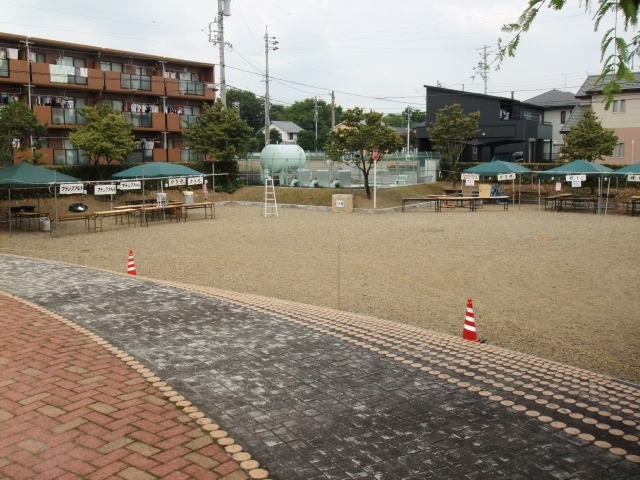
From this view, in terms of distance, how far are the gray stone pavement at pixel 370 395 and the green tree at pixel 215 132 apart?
26.9 metres

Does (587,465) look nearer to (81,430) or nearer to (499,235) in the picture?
(81,430)

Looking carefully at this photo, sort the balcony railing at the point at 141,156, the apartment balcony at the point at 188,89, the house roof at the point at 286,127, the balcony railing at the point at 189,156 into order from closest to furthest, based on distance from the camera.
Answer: the balcony railing at the point at 141,156 → the apartment balcony at the point at 188,89 → the balcony railing at the point at 189,156 → the house roof at the point at 286,127

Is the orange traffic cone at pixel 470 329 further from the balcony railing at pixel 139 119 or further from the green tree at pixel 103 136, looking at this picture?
the balcony railing at pixel 139 119

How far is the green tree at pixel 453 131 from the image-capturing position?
38.4 metres

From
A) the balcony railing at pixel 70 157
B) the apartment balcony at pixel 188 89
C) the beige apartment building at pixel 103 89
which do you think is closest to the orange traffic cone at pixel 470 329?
the beige apartment building at pixel 103 89

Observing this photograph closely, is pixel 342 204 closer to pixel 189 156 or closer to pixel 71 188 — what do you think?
pixel 71 188

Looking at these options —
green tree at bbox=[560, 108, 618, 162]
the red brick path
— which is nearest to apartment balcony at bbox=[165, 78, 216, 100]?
green tree at bbox=[560, 108, 618, 162]

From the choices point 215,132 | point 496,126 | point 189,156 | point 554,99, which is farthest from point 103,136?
point 554,99

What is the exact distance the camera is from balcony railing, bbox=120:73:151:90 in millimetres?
36938

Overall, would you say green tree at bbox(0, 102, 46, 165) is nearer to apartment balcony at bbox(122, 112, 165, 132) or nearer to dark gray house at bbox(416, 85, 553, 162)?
apartment balcony at bbox(122, 112, 165, 132)

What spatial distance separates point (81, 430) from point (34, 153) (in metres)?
26.2

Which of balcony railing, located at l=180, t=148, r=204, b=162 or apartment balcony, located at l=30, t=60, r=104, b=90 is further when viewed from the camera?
balcony railing, located at l=180, t=148, r=204, b=162

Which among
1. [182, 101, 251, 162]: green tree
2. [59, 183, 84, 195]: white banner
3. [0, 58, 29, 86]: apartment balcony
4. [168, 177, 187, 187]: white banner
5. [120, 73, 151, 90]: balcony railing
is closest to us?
[59, 183, 84, 195]: white banner

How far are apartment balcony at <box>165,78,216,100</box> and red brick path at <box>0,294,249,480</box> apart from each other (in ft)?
115
